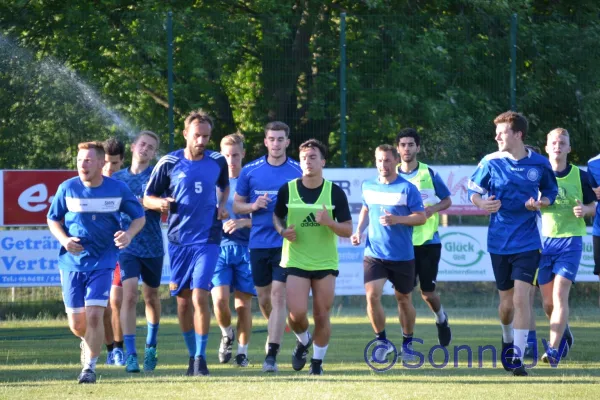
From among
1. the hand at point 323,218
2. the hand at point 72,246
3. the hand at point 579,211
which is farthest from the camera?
the hand at point 579,211

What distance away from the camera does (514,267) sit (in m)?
9.88

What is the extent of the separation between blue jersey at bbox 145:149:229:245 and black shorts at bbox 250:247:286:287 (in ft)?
2.22

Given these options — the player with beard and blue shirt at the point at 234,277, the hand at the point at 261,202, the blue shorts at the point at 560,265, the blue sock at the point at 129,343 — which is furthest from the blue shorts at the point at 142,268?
the blue shorts at the point at 560,265

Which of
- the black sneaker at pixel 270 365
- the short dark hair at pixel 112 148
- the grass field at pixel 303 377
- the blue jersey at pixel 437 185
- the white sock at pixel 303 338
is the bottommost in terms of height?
the grass field at pixel 303 377

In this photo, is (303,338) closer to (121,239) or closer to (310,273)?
(310,273)

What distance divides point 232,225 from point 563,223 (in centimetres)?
314

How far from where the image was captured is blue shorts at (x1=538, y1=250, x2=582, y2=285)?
35.8 feet

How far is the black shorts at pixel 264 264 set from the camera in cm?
1065

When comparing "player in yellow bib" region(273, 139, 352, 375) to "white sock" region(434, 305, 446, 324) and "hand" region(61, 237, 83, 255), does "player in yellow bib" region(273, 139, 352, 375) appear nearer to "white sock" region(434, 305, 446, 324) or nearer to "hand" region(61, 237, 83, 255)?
"hand" region(61, 237, 83, 255)

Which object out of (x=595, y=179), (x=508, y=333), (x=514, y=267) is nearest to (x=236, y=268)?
(x=508, y=333)

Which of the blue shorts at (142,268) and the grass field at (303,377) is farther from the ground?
the blue shorts at (142,268)

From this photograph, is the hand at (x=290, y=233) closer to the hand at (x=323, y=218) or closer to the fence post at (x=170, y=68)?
the hand at (x=323, y=218)

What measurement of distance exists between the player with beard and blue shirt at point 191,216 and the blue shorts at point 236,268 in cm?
121

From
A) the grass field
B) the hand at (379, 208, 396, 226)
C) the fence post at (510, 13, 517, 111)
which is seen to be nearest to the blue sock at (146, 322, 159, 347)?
the grass field
